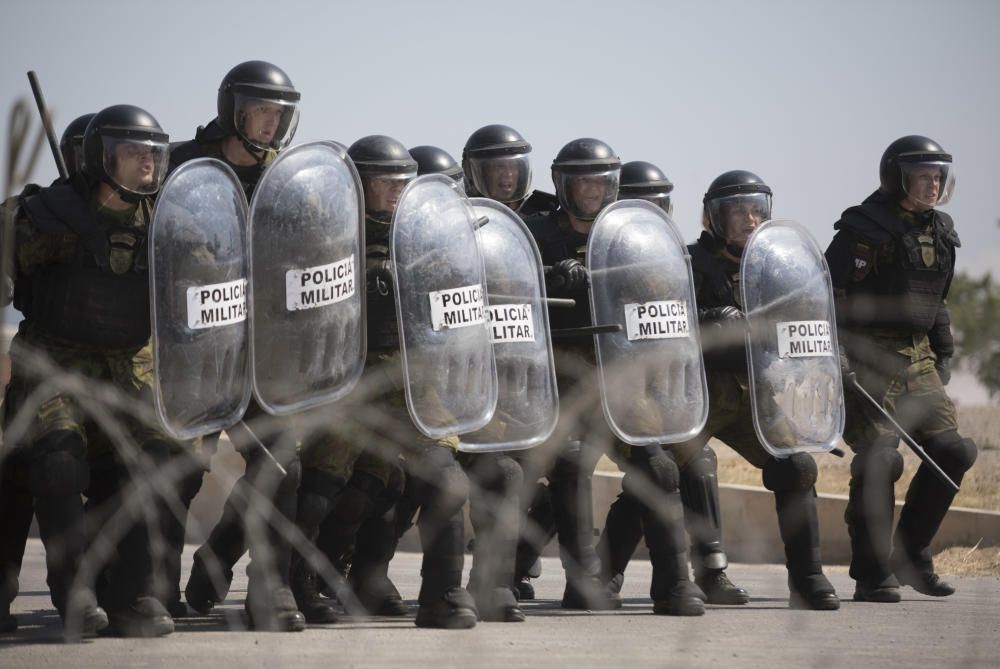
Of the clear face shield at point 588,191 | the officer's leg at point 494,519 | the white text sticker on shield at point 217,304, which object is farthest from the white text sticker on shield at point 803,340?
the white text sticker on shield at point 217,304

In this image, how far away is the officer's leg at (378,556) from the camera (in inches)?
245

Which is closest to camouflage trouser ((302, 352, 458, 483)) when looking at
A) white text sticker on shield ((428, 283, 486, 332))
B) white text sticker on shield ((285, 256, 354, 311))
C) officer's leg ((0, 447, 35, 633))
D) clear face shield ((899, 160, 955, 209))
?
white text sticker on shield ((428, 283, 486, 332))

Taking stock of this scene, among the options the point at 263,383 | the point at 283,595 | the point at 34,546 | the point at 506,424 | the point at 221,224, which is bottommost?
the point at 34,546

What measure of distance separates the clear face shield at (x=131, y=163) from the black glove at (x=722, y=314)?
2.57m

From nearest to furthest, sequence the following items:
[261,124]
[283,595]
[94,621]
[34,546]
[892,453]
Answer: [94,621]
[283,595]
[261,124]
[892,453]
[34,546]

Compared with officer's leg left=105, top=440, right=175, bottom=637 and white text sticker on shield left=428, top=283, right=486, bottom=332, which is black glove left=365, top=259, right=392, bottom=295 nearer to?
white text sticker on shield left=428, top=283, right=486, bottom=332

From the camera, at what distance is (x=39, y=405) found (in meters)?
5.22

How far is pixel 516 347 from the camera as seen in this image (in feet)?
19.4

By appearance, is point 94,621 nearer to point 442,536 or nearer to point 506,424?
point 442,536

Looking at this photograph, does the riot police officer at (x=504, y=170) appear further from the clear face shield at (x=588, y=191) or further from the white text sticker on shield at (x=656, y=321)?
the white text sticker on shield at (x=656, y=321)

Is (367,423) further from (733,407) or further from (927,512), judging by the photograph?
(927,512)

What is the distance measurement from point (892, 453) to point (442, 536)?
98.7 inches

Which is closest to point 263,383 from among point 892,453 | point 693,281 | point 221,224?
point 221,224

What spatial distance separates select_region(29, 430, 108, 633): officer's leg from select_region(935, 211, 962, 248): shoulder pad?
4378 millimetres
